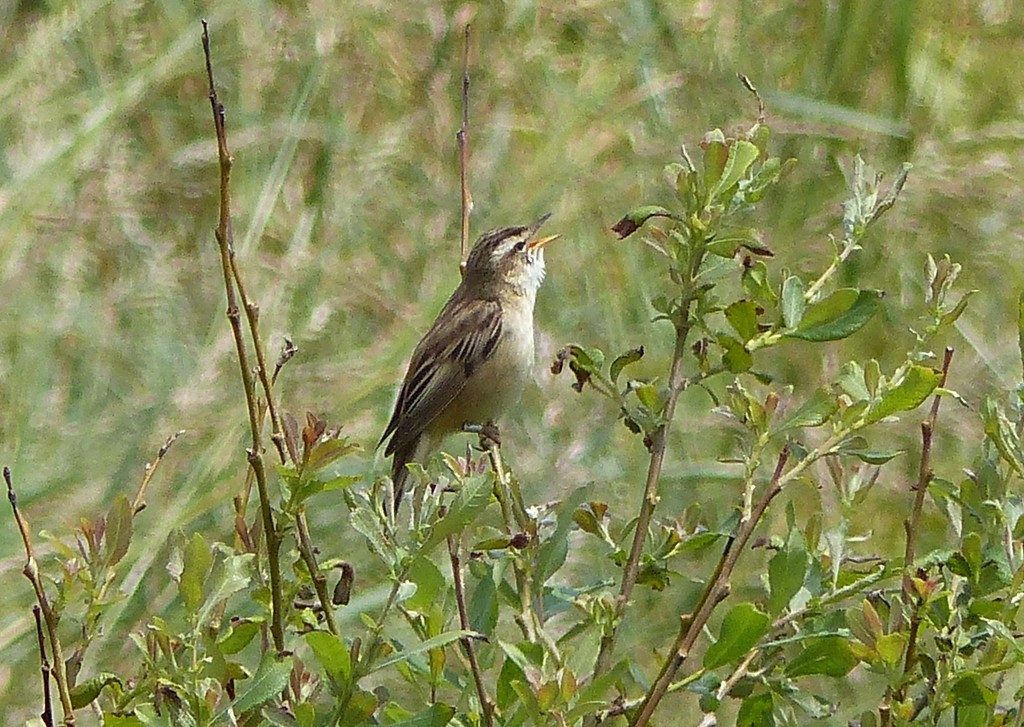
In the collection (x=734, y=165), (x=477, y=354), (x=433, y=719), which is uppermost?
(x=734, y=165)

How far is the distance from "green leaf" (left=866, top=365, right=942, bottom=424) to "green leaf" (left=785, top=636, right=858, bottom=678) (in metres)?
0.14

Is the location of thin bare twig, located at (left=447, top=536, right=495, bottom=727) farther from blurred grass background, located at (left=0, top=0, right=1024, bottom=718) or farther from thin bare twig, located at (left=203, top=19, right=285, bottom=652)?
blurred grass background, located at (left=0, top=0, right=1024, bottom=718)

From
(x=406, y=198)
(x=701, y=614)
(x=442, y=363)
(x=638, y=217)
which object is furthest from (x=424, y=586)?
(x=406, y=198)

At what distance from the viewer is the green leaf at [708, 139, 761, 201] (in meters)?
0.93

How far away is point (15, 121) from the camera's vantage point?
305 centimetres

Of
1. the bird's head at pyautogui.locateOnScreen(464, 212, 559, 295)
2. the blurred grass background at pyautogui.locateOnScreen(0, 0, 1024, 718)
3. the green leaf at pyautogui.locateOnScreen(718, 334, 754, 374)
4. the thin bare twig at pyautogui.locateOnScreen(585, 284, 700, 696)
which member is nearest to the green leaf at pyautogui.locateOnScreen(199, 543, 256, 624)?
the thin bare twig at pyautogui.locateOnScreen(585, 284, 700, 696)

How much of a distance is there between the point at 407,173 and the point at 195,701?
245 centimetres

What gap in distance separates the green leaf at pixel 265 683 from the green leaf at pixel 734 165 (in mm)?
387

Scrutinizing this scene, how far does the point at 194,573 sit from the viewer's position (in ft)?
2.76

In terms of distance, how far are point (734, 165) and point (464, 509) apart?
30 centimetres

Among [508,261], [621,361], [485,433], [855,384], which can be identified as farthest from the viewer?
[508,261]

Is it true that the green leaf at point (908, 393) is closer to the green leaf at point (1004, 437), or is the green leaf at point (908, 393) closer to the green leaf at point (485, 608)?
the green leaf at point (1004, 437)

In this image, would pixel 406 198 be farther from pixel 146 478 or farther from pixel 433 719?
pixel 433 719

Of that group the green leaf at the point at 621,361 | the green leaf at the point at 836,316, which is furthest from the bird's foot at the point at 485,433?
the green leaf at the point at 836,316
